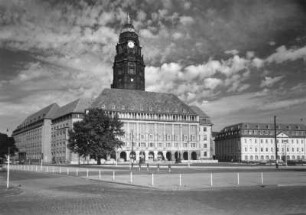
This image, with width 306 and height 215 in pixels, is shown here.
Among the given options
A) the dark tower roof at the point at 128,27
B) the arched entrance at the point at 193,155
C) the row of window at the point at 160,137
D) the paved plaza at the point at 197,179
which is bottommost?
the arched entrance at the point at 193,155

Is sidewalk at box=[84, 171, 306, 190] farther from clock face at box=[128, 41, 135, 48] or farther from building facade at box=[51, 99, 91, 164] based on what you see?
clock face at box=[128, 41, 135, 48]

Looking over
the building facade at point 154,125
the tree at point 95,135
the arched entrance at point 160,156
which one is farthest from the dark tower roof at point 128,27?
the tree at point 95,135

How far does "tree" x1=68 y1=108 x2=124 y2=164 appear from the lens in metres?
83.7

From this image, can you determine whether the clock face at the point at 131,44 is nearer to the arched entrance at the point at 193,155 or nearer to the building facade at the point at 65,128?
the building facade at the point at 65,128

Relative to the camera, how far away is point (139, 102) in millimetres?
137125

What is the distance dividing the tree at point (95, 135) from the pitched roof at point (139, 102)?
41.3 m

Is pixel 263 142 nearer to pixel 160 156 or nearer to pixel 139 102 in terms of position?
pixel 160 156

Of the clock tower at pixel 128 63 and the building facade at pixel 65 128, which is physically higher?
the clock tower at pixel 128 63

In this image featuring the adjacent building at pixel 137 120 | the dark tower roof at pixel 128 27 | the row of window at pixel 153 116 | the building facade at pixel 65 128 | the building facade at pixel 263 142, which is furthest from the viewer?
the building facade at pixel 263 142

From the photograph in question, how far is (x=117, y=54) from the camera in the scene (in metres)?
150

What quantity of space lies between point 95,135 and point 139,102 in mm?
54839

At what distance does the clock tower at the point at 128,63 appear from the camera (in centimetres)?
14575

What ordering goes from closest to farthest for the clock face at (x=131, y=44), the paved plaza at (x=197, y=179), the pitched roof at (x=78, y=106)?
the paved plaza at (x=197, y=179) → the pitched roof at (x=78, y=106) → the clock face at (x=131, y=44)

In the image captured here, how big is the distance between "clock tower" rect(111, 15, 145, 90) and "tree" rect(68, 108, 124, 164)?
60138 millimetres
